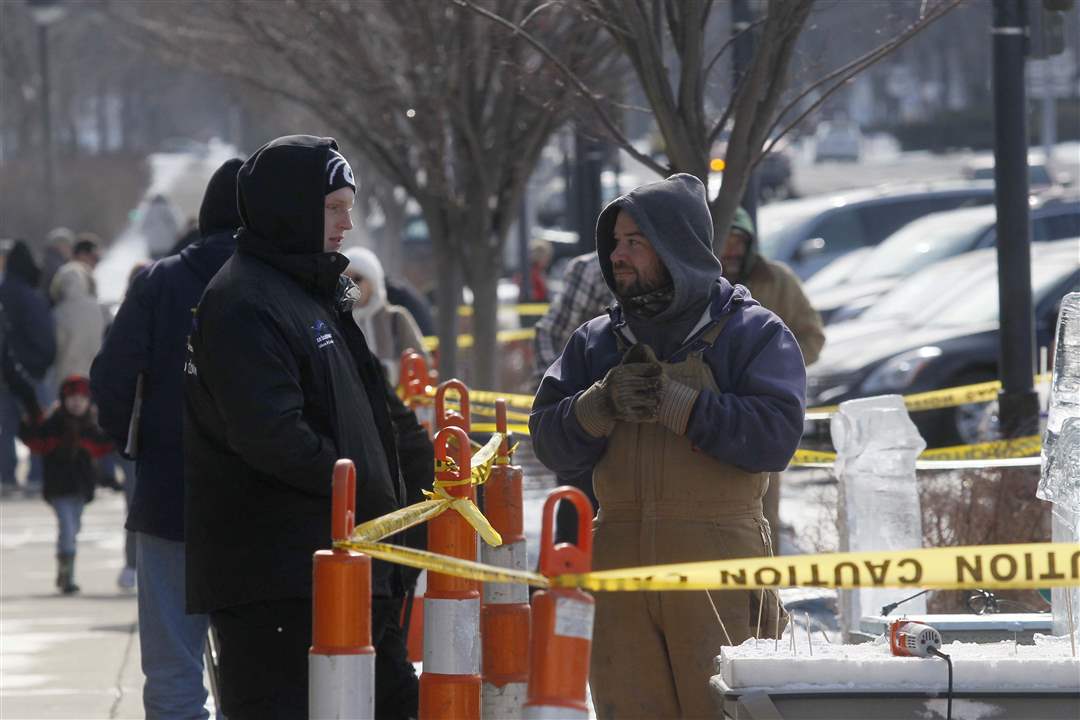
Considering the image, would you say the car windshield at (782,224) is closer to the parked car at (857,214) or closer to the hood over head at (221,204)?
the parked car at (857,214)

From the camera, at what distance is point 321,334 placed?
4.51 metres

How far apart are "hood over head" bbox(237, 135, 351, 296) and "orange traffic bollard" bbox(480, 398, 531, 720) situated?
1.02 meters

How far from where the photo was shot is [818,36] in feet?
26.5

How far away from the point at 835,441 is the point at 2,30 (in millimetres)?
33829

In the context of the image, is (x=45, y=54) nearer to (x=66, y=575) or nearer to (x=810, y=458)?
(x=66, y=575)

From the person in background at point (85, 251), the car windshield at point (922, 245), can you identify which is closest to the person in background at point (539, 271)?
the car windshield at point (922, 245)

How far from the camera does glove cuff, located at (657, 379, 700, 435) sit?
171 inches

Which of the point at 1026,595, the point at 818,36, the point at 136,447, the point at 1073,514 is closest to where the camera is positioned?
the point at 1073,514

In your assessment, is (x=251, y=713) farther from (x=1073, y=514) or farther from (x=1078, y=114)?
(x=1078, y=114)

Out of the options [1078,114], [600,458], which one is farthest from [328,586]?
[1078,114]

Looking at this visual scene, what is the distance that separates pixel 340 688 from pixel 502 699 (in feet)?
4.33

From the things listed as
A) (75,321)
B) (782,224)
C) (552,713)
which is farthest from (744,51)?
(782,224)

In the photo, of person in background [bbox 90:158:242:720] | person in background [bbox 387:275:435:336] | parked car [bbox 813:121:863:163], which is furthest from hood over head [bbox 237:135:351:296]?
parked car [bbox 813:121:863:163]

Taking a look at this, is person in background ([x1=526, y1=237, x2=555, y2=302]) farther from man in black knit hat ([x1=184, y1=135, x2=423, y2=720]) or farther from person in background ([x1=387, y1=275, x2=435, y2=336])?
man in black knit hat ([x1=184, y1=135, x2=423, y2=720])
